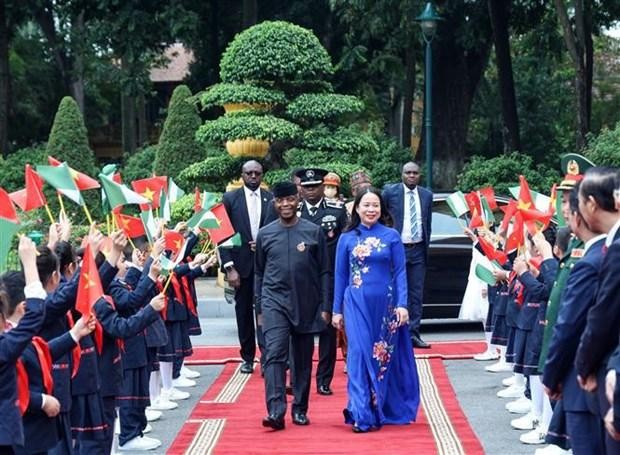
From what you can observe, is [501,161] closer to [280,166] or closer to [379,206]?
[280,166]

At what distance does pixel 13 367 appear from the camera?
657 cm

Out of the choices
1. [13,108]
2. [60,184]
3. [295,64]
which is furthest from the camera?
[13,108]

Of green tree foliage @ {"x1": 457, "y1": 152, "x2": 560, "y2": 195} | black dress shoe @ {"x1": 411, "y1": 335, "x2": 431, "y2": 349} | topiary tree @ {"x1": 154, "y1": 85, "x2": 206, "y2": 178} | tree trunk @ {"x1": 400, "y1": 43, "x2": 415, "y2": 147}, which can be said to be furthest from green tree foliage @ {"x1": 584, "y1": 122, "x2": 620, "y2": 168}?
tree trunk @ {"x1": 400, "y1": 43, "x2": 415, "y2": 147}

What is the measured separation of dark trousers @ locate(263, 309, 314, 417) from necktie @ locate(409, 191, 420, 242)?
3926mm

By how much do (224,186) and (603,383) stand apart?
53.4 ft

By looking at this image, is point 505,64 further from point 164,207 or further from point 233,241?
point 164,207

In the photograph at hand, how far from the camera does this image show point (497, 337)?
510 inches

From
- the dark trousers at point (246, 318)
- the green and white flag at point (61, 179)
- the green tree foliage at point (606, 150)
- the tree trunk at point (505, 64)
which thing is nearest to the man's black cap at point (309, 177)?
the dark trousers at point (246, 318)

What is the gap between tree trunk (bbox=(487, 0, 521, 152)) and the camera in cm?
2848

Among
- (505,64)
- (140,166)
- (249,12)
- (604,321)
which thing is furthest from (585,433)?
(249,12)

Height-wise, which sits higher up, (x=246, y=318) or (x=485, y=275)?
(x=485, y=275)

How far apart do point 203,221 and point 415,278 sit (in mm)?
4173

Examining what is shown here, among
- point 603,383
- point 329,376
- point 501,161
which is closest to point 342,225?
point 329,376

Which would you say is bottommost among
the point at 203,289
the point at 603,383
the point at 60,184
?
the point at 203,289
